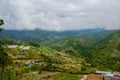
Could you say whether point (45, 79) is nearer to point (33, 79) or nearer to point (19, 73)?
point (33, 79)

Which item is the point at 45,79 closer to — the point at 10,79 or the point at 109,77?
the point at 10,79

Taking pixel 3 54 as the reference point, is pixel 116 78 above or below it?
below

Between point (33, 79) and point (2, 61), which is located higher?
point (2, 61)

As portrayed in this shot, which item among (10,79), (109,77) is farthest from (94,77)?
(10,79)

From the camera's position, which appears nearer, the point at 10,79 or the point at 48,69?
the point at 10,79

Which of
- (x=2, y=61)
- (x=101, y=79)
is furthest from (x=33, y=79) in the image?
(x=101, y=79)

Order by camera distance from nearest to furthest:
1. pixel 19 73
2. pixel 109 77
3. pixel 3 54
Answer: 1. pixel 3 54
2. pixel 109 77
3. pixel 19 73

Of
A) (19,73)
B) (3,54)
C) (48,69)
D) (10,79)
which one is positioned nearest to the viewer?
(3,54)

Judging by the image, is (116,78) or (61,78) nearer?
(116,78)

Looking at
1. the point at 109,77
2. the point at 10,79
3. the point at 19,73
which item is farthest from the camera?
the point at 19,73
